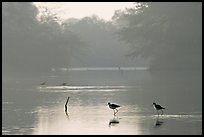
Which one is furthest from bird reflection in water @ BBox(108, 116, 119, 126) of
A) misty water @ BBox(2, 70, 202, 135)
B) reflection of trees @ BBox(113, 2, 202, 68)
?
reflection of trees @ BBox(113, 2, 202, 68)

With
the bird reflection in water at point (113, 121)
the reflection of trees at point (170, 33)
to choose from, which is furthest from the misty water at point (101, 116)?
the reflection of trees at point (170, 33)

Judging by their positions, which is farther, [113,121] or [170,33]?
[170,33]

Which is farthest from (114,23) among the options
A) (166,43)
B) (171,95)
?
(171,95)

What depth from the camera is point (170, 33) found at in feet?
174

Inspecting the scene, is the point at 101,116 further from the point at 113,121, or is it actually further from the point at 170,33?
the point at 170,33

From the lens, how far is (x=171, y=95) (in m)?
23.6

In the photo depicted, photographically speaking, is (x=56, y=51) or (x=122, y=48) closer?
(x=56, y=51)

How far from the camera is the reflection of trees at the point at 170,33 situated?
172 feet

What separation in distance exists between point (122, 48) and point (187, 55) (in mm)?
25415

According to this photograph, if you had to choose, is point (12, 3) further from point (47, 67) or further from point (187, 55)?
point (187, 55)

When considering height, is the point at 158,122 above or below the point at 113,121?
below

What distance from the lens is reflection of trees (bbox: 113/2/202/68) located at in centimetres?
5256

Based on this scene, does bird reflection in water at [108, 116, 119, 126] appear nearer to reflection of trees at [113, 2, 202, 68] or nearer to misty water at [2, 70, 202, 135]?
misty water at [2, 70, 202, 135]

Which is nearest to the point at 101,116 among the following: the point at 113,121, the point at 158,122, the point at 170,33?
the point at 113,121
